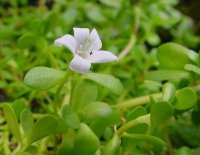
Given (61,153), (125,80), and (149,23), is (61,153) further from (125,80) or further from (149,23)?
(149,23)

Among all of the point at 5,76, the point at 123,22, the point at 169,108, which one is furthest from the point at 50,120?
the point at 123,22

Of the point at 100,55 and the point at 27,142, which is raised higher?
the point at 100,55

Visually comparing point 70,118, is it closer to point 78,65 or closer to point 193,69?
point 78,65

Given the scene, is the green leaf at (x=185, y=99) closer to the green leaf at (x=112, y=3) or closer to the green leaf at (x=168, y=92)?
the green leaf at (x=168, y=92)

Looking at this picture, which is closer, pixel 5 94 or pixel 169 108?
pixel 169 108

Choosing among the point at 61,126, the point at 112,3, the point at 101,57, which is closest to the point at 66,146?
the point at 61,126

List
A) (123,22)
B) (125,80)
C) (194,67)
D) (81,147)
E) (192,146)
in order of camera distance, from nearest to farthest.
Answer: (81,147) < (194,67) < (192,146) < (125,80) < (123,22)

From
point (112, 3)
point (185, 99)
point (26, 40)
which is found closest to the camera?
point (185, 99)
